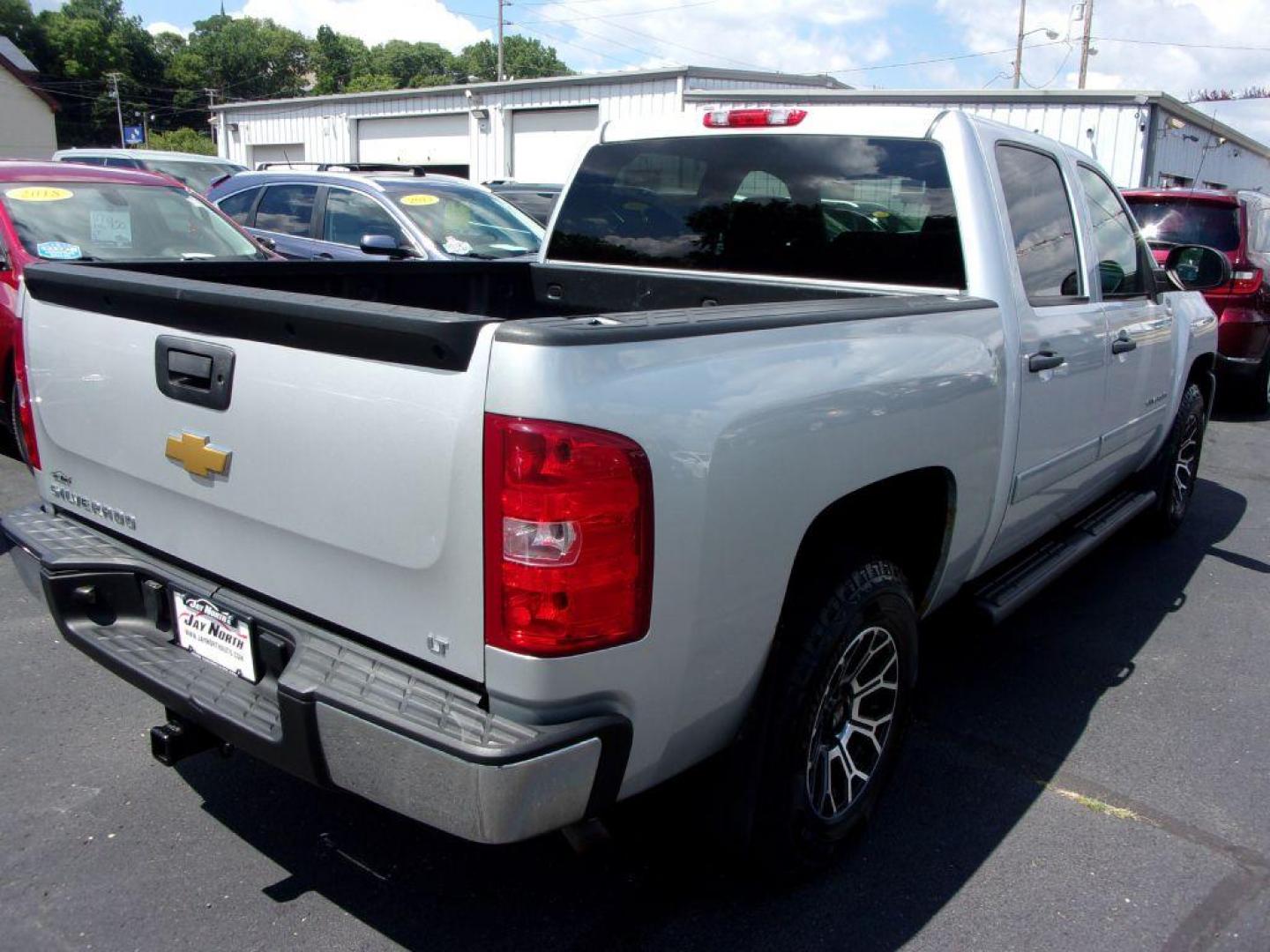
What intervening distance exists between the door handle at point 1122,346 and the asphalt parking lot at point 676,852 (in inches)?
51.9

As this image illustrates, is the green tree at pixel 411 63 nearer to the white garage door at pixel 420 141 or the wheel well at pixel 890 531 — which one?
the white garage door at pixel 420 141


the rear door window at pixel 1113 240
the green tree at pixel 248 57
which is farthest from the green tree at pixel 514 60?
the rear door window at pixel 1113 240

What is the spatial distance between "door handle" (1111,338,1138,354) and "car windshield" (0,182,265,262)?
5.48 meters

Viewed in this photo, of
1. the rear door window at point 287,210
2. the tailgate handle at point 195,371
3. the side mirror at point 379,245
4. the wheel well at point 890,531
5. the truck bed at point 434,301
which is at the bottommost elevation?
the wheel well at point 890,531

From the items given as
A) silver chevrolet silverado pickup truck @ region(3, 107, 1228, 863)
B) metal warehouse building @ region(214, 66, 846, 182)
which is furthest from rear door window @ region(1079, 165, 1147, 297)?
metal warehouse building @ region(214, 66, 846, 182)

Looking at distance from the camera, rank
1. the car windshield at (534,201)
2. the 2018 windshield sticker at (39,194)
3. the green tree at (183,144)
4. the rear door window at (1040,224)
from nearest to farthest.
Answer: the rear door window at (1040,224)
the 2018 windshield sticker at (39,194)
the car windshield at (534,201)
the green tree at (183,144)

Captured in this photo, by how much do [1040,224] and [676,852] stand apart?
2.49 m

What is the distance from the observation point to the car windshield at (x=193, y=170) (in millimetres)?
15188

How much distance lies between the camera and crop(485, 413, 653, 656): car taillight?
1874mm

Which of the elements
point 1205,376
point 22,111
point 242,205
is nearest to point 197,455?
point 1205,376

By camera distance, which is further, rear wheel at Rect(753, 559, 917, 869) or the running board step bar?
the running board step bar

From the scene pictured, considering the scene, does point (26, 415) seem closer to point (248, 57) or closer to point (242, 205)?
point (242, 205)

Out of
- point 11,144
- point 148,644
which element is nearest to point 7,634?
point 148,644

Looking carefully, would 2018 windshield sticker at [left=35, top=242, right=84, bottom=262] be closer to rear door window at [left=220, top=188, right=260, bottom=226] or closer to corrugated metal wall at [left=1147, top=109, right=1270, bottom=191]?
rear door window at [left=220, top=188, right=260, bottom=226]
